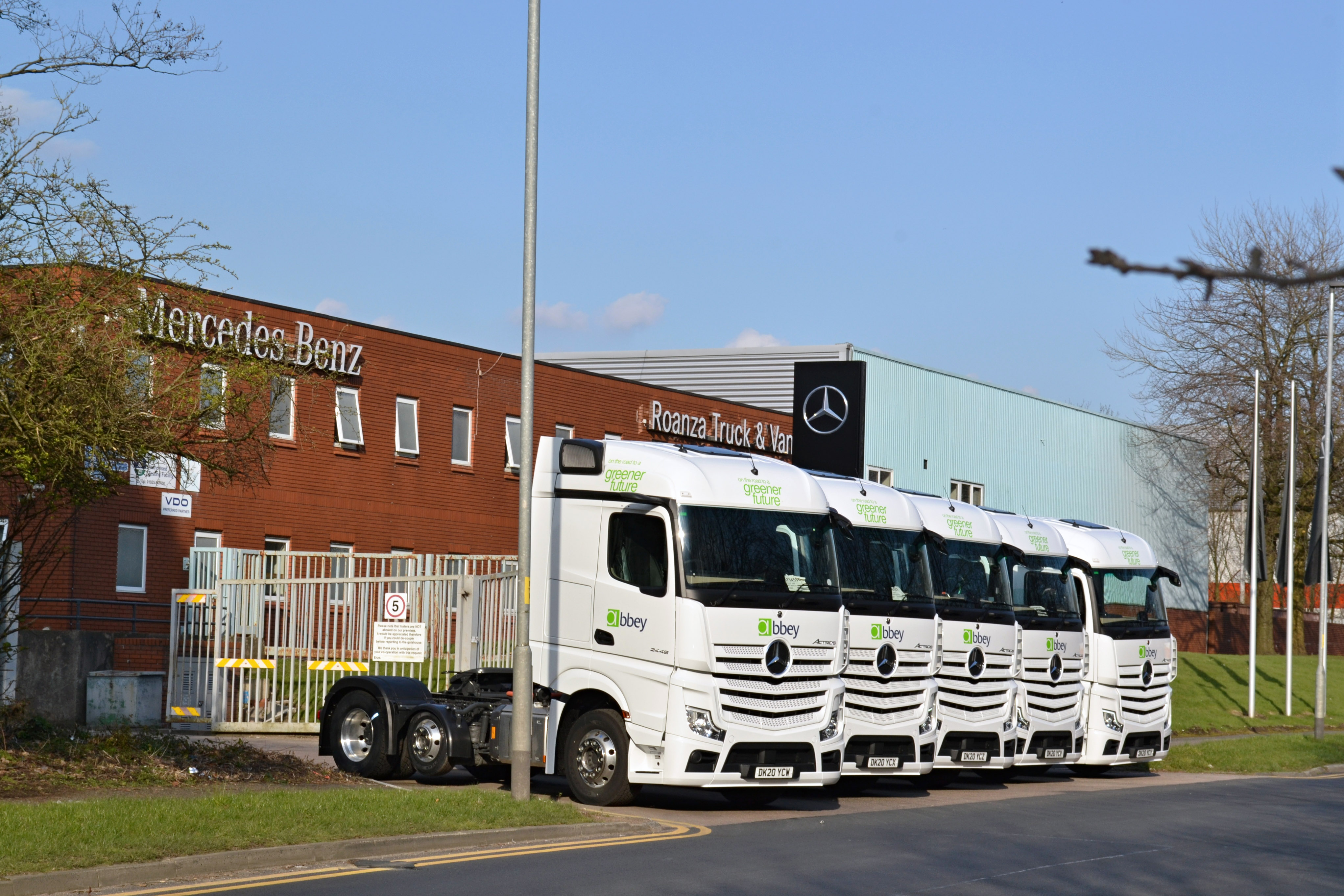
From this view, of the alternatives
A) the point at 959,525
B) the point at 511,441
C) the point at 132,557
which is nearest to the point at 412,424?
the point at 511,441

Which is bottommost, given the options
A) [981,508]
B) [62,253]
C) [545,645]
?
[545,645]

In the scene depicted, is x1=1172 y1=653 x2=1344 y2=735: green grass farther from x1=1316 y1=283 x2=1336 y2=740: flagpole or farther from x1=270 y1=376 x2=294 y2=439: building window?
x1=270 y1=376 x2=294 y2=439: building window

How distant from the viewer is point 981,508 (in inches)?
819

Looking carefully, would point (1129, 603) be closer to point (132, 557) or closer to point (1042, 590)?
point (1042, 590)

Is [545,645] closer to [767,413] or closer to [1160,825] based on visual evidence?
[1160,825]

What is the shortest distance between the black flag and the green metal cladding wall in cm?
1724

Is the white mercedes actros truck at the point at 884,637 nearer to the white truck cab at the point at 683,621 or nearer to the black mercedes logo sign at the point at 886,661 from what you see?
the black mercedes logo sign at the point at 886,661

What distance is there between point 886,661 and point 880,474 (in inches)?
1213

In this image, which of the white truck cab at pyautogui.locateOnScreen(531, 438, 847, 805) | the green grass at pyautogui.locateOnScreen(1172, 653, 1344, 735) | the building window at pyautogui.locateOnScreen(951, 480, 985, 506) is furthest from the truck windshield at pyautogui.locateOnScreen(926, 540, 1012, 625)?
the building window at pyautogui.locateOnScreen(951, 480, 985, 506)

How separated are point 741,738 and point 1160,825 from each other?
4.14m

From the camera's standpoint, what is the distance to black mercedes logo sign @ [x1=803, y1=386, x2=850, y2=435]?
26141 mm

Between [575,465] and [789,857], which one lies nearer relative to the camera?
[789,857]

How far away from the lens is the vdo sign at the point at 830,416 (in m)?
26.0

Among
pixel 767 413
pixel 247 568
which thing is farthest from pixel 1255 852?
pixel 767 413
